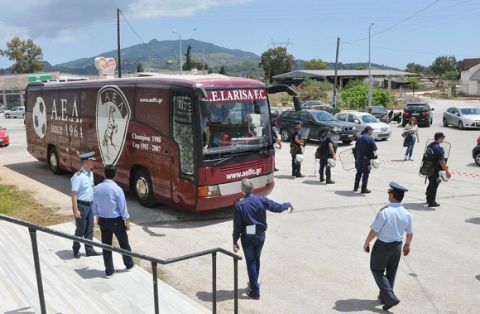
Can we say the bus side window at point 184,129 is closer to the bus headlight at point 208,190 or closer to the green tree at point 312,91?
the bus headlight at point 208,190

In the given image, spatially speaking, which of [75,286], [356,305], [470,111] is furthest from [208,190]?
[470,111]

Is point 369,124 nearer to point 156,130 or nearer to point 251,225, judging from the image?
point 156,130

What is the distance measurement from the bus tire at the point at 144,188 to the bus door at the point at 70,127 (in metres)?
3.18

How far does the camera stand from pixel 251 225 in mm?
6199

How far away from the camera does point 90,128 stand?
509 inches

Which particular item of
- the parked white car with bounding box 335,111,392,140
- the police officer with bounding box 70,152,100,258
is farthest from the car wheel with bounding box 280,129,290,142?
the police officer with bounding box 70,152,100,258

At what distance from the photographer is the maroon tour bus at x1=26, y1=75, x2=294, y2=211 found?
9.43 m

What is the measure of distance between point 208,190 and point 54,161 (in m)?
8.23

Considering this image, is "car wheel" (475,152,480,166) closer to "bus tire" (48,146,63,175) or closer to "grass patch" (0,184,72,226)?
"grass patch" (0,184,72,226)

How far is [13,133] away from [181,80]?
27.7 metres

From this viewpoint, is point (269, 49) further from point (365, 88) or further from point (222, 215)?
point (222, 215)

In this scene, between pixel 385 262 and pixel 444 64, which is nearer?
pixel 385 262

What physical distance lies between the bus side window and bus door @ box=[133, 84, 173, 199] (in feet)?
0.82

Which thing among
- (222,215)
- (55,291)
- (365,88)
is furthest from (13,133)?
(365,88)
